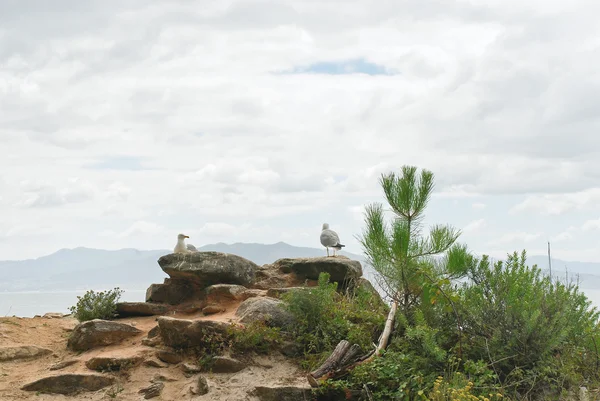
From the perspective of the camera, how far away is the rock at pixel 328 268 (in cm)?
1355

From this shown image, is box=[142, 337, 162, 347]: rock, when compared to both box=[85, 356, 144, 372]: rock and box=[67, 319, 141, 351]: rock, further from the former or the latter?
box=[67, 319, 141, 351]: rock

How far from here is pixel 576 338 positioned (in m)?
9.95

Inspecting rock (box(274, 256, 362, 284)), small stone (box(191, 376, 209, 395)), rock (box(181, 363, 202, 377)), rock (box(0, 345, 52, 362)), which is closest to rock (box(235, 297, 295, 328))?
rock (box(181, 363, 202, 377))

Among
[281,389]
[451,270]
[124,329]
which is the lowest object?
[281,389]

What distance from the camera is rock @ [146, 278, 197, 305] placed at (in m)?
14.0

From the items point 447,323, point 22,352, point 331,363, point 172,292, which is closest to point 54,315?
point 172,292

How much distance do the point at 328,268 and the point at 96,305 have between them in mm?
4879

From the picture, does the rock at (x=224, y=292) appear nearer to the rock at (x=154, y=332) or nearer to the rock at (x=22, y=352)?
the rock at (x=154, y=332)

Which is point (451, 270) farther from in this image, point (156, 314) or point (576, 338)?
point (156, 314)

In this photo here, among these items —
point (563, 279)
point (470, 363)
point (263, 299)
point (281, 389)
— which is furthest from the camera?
point (263, 299)

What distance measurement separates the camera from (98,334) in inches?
480

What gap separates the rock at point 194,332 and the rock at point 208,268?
2239 mm

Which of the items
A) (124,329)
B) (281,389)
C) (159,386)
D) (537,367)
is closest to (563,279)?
(537,367)

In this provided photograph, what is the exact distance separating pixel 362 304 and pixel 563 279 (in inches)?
136
